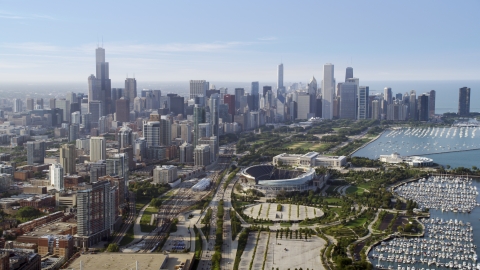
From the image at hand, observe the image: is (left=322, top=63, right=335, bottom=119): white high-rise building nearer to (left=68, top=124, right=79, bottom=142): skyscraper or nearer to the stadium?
(left=68, top=124, right=79, bottom=142): skyscraper

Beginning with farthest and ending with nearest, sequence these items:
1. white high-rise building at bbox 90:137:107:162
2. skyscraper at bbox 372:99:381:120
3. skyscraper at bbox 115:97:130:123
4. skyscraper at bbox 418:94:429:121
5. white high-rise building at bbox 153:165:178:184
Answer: skyscraper at bbox 372:99:381:120 → skyscraper at bbox 418:94:429:121 → skyscraper at bbox 115:97:130:123 → white high-rise building at bbox 90:137:107:162 → white high-rise building at bbox 153:165:178:184

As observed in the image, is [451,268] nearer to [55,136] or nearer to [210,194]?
[210,194]

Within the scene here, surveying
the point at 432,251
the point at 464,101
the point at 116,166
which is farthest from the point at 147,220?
the point at 464,101

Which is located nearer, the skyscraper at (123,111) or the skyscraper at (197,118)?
the skyscraper at (197,118)

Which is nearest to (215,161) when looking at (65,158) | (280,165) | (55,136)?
(280,165)

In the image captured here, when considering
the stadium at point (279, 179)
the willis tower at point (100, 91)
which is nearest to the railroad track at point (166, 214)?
the stadium at point (279, 179)

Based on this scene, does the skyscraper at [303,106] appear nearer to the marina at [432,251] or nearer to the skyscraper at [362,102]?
the skyscraper at [362,102]

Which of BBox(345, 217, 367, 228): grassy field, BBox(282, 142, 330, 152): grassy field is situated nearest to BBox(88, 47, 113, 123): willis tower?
BBox(282, 142, 330, 152): grassy field
